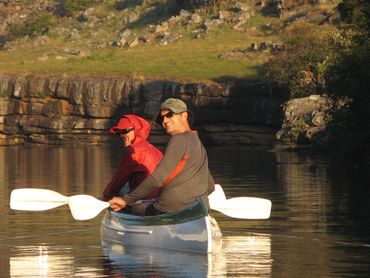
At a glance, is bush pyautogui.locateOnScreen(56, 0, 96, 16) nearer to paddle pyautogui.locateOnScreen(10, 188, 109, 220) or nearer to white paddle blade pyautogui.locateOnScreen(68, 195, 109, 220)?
paddle pyautogui.locateOnScreen(10, 188, 109, 220)

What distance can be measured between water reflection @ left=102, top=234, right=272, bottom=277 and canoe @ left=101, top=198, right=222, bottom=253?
121 mm

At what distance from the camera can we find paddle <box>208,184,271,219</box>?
23203 mm

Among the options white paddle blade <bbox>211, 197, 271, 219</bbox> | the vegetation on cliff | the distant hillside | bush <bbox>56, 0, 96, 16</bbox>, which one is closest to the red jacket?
white paddle blade <bbox>211, 197, 271, 219</bbox>

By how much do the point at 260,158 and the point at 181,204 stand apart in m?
36.5

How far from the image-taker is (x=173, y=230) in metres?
21.0

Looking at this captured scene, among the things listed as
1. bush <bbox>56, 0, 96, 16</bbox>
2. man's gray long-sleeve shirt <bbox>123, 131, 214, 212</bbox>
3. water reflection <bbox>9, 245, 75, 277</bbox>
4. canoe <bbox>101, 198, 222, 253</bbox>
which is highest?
bush <bbox>56, 0, 96, 16</bbox>

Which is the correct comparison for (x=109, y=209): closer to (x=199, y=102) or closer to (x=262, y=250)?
(x=262, y=250)

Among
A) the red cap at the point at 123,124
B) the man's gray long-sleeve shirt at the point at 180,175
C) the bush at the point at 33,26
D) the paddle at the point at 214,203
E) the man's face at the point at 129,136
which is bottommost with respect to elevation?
the paddle at the point at 214,203

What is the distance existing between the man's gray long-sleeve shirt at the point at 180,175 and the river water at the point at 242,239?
785 millimetres

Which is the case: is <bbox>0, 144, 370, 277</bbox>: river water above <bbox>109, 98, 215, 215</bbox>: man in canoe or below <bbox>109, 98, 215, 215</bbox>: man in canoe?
below

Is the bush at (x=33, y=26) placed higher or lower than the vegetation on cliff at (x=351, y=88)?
higher

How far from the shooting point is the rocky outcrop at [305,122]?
61.0 metres

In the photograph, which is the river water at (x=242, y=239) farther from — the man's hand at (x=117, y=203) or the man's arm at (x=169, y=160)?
the man's arm at (x=169, y=160)

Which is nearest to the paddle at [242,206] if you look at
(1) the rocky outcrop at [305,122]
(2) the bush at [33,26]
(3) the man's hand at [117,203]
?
(3) the man's hand at [117,203]
